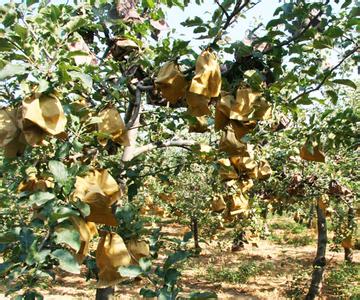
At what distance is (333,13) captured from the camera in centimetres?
193

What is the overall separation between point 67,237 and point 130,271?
370 mm

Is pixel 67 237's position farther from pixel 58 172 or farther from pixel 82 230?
pixel 58 172

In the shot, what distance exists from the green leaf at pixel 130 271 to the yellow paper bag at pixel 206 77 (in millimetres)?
800

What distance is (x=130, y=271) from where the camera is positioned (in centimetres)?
162

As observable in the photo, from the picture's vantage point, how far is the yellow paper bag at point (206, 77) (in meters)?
1.75

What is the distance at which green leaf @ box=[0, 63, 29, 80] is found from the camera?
1.41 m

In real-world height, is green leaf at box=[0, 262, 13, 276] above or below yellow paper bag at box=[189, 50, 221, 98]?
below

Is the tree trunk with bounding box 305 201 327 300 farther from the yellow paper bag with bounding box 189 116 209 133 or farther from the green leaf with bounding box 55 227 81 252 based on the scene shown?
the green leaf with bounding box 55 227 81 252

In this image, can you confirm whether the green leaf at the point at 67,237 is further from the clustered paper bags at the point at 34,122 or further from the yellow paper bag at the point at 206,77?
the yellow paper bag at the point at 206,77

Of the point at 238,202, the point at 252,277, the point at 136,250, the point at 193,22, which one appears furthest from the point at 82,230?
the point at 252,277

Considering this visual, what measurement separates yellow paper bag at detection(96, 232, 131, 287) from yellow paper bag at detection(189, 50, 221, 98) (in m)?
0.77

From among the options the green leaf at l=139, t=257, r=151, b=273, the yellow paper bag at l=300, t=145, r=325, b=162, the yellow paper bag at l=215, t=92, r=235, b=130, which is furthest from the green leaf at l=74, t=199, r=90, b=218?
the yellow paper bag at l=300, t=145, r=325, b=162

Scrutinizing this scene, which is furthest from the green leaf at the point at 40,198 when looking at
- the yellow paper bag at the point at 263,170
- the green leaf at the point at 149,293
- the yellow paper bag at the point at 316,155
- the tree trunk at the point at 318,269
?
the tree trunk at the point at 318,269

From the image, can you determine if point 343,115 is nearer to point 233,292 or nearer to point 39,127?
point 39,127
